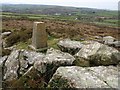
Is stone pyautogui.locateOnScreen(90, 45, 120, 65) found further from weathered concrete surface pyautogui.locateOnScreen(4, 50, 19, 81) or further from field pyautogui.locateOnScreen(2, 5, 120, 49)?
weathered concrete surface pyautogui.locateOnScreen(4, 50, 19, 81)

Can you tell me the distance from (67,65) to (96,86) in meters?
2.55

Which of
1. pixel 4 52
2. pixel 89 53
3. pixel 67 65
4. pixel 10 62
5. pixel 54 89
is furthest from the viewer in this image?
pixel 4 52

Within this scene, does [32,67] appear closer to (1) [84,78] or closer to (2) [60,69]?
(2) [60,69]

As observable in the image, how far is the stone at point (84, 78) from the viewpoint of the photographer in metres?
9.39

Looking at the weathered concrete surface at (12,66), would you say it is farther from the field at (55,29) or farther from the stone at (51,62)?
the field at (55,29)

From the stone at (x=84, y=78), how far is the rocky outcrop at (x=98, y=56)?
95 centimetres

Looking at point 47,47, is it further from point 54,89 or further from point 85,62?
point 54,89

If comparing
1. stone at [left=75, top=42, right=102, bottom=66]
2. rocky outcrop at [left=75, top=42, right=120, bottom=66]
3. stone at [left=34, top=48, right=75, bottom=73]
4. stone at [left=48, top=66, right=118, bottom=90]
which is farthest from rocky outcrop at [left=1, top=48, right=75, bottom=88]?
stone at [left=48, top=66, right=118, bottom=90]

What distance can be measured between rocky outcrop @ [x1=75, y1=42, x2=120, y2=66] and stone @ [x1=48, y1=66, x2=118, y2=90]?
0.95 meters

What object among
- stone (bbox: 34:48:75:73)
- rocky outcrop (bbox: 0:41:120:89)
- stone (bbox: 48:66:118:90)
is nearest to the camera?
stone (bbox: 48:66:118:90)

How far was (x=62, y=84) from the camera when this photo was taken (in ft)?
32.1

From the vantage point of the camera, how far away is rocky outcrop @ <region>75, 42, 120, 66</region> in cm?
1175

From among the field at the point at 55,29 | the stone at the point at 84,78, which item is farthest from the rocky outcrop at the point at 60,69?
the field at the point at 55,29

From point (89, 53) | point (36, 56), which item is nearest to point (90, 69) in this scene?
point (89, 53)
